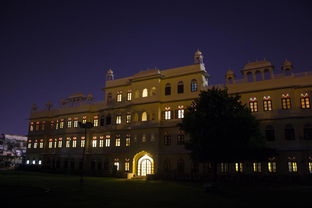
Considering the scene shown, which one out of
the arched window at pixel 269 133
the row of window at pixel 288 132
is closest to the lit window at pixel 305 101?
the row of window at pixel 288 132

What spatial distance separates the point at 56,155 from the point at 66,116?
23.9ft

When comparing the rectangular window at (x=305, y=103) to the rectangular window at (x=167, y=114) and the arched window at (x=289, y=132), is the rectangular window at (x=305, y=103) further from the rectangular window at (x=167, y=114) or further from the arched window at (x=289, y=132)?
the rectangular window at (x=167, y=114)

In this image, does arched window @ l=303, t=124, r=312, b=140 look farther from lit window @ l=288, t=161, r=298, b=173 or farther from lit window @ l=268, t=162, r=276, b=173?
lit window @ l=268, t=162, r=276, b=173

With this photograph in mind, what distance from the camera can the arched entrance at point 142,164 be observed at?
38938mm

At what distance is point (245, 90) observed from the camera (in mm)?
34219

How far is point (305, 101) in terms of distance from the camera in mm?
31062

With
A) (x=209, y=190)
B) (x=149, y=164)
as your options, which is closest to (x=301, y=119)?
(x=209, y=190)

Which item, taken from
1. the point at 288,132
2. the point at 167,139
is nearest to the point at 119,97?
the point at 167,139

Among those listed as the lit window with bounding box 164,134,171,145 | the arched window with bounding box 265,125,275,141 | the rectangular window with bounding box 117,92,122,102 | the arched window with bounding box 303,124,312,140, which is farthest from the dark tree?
the rectangular window with bounding box 117,92,122,102

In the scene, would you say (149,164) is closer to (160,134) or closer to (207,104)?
(160,134)

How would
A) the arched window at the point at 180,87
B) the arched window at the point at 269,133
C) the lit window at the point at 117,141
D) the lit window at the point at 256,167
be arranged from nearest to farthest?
1. the lit window at the point at 256,167
2. the arched window at the point at 269,133
3. the arched window at the point at 180,87
4. the lit window at the point at 117,141

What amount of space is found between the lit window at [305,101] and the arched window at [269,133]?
13.3 feet

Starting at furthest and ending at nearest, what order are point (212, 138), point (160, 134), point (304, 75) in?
point (160, 134) → point (304, 75) → point (212, 138)

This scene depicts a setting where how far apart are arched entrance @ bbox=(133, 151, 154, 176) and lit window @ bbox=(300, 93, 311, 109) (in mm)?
20098
